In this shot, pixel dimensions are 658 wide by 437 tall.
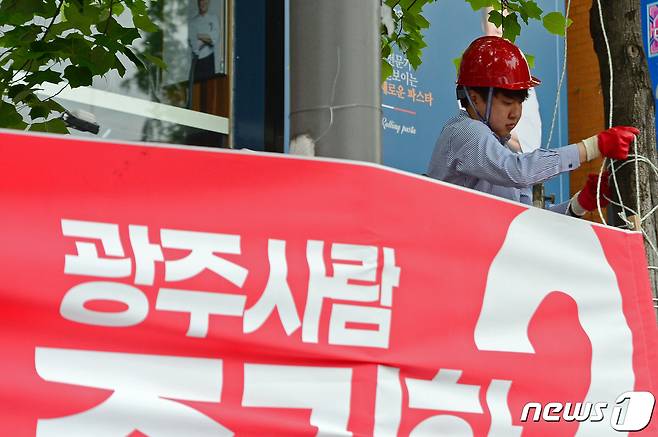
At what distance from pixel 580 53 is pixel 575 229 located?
9685 mm

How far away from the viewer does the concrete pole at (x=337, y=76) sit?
9.27ft

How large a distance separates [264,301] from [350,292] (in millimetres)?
234

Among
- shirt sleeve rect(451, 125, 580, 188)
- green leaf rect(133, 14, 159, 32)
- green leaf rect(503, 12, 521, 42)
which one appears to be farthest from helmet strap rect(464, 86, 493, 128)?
green leaf rect(133, 14, 159, 32)

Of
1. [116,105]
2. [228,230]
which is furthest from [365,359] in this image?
[116,105]

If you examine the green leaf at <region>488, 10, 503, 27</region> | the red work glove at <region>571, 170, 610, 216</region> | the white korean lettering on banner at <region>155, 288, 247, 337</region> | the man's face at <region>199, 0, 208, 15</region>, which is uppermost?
the man's face at <region>199, 0, 208, 15</region>

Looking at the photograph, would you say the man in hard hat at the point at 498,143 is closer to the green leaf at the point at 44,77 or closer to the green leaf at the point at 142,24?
the green leaf at the point at 142,24

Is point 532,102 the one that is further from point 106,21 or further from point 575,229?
point 575,229

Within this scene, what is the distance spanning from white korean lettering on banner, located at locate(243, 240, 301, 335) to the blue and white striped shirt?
5.58 ft

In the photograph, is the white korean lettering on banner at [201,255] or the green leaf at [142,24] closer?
the white korean lettering on banner at [201,255]

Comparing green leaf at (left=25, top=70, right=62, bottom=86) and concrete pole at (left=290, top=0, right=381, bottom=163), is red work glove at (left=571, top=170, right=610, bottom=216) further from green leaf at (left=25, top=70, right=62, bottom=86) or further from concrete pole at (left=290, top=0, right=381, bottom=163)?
green leaf at (left=25, top=70, right=62, bottom=86)

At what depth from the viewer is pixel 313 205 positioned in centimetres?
272

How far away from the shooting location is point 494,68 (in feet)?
15.3

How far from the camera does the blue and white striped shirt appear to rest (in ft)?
13.6

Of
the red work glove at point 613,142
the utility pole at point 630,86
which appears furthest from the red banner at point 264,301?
the utility pole at point 630,86
